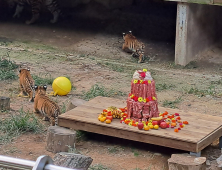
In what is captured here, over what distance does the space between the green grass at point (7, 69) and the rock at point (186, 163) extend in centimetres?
474

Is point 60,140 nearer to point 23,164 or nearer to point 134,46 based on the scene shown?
point 23,164

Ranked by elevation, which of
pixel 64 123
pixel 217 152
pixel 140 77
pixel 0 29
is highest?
pixel 0 29

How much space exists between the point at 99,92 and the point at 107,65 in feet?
7.67

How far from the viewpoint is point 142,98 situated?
5.00 meters

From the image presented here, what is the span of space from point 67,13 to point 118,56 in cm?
380

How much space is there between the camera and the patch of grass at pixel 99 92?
720 centimetres

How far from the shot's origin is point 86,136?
556 cm

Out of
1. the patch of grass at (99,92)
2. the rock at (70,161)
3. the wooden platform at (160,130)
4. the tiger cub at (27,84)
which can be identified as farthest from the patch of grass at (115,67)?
the rock at (70,161)

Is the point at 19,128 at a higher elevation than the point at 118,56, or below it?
below

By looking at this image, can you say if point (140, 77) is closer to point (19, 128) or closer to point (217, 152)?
point (217, 152)

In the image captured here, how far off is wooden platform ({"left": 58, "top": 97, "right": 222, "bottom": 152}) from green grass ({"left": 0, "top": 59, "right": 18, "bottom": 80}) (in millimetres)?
3048

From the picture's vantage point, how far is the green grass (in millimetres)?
8250

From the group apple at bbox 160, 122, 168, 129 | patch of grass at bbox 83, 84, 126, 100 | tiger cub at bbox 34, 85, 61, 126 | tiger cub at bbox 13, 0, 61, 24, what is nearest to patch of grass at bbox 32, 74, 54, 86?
patch of grass at bbox 83, 84, 126, 100

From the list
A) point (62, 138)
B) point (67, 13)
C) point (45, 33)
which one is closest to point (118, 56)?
point (45, 33)
